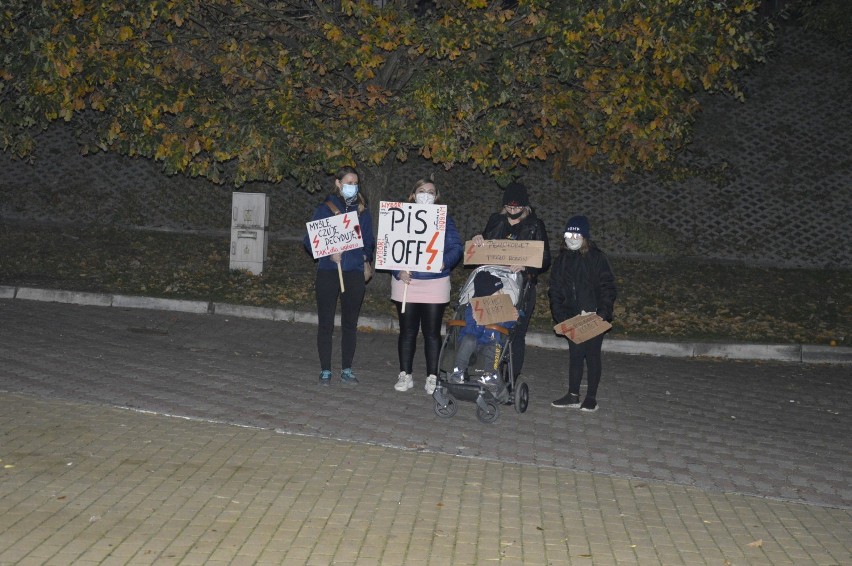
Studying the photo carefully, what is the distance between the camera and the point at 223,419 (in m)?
8.46

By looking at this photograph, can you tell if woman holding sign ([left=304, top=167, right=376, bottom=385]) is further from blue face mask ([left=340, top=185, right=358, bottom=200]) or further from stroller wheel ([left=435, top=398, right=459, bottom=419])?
stroller wheel ([left=435, top=398, right=459, bottom=419])


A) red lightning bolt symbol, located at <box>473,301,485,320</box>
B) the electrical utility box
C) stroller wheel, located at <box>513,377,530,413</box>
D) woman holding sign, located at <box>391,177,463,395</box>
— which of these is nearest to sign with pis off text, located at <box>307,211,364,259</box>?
woman holding sign, located at <box>391,177,463,395</box>

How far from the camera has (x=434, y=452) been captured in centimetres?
783


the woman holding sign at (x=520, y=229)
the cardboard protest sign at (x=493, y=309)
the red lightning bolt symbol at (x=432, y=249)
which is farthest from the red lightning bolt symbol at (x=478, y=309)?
the red lightning bolt symbol at (x=432, y=249)

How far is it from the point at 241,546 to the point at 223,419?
9.31 ft

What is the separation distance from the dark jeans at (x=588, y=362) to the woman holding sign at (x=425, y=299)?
3.98 feet

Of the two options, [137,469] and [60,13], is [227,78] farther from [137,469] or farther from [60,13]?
[137,469]

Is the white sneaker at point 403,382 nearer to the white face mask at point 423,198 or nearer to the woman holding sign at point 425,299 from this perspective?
the woman holding sign at point 425,299

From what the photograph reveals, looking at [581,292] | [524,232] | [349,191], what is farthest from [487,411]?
[349,191]

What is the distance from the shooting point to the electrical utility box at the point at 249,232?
51.6 feet

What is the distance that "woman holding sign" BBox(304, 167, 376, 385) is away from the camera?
963 cm

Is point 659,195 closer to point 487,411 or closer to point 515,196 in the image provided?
point 515,196

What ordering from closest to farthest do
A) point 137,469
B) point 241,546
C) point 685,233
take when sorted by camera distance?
point 241,546
point 137,469
point 685,233

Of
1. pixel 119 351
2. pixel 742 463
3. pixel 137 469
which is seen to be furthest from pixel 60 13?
pixel 742 463
